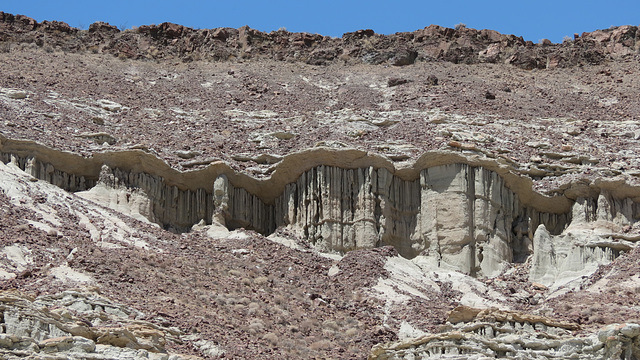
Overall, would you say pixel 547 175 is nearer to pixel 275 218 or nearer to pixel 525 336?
pixel 275 218

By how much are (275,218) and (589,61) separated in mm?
26366

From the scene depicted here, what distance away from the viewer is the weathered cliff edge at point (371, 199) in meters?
48.9

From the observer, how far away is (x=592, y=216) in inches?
1972

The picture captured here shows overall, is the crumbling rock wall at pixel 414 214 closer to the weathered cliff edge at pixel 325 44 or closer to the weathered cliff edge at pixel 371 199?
the weathered cliff edge at pixel 371 199

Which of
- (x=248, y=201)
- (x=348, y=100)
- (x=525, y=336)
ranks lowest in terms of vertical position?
(x=525, y=336)

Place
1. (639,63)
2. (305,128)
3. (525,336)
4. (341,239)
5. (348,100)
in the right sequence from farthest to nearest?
(639,63) → (348,100) → (305,128) → (341,239) → (525,336)

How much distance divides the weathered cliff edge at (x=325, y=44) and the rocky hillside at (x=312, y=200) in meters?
0.18

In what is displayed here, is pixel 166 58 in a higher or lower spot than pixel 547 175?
higher

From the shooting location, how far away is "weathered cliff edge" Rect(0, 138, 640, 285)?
4891 cm

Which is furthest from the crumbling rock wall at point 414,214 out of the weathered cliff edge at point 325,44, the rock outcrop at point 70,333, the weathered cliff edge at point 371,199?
the weathered cliff edge at point 325,44

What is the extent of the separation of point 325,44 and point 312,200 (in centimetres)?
2474

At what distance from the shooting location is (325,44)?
73.2 meters

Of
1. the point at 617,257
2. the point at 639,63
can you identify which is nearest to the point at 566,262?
the point at 617,257

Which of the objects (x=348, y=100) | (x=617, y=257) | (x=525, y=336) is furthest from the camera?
(x=348, y=100)
